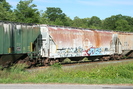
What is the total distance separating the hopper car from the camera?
13.5 meters

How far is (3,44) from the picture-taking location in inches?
509

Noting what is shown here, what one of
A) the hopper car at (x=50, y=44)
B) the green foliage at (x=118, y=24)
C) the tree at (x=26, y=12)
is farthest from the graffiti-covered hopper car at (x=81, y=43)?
the green foliage at (x=118, y=24)

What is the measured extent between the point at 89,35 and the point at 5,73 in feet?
38.7

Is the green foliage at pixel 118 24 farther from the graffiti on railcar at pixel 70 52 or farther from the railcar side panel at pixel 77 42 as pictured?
the graffiti on railcar at pixel 70 52

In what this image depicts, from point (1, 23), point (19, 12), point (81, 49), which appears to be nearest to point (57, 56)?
point (81, 49)

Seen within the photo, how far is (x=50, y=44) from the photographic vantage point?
16.5 meters

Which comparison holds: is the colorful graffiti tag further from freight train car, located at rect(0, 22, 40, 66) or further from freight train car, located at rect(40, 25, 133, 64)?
freight train car, located at rect(0, 22, 40, 66)

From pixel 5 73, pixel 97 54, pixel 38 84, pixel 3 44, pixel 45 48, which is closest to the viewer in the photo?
pixel 38 84

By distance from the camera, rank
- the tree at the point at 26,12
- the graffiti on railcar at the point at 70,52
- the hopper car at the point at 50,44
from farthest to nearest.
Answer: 1. the tree at the point at 26,12
2. the graffiti on railcar at the point at 70,52
3. the hopper car at the point at 50,44

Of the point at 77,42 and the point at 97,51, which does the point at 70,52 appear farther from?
the point at 97,51

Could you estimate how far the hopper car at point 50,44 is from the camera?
1348 centimetres

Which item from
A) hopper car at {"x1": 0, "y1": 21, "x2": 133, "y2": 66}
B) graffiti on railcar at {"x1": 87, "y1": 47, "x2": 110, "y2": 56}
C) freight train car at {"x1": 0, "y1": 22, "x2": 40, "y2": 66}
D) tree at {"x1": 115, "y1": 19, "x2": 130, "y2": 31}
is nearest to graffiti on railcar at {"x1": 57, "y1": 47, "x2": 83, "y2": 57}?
hopper car at {"x1": 0, "y1": 21, "x2": 133, "y2": 66}

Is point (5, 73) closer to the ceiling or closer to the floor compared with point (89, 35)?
closer to the floor

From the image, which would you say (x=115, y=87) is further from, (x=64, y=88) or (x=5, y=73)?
(x=5, y=73)
